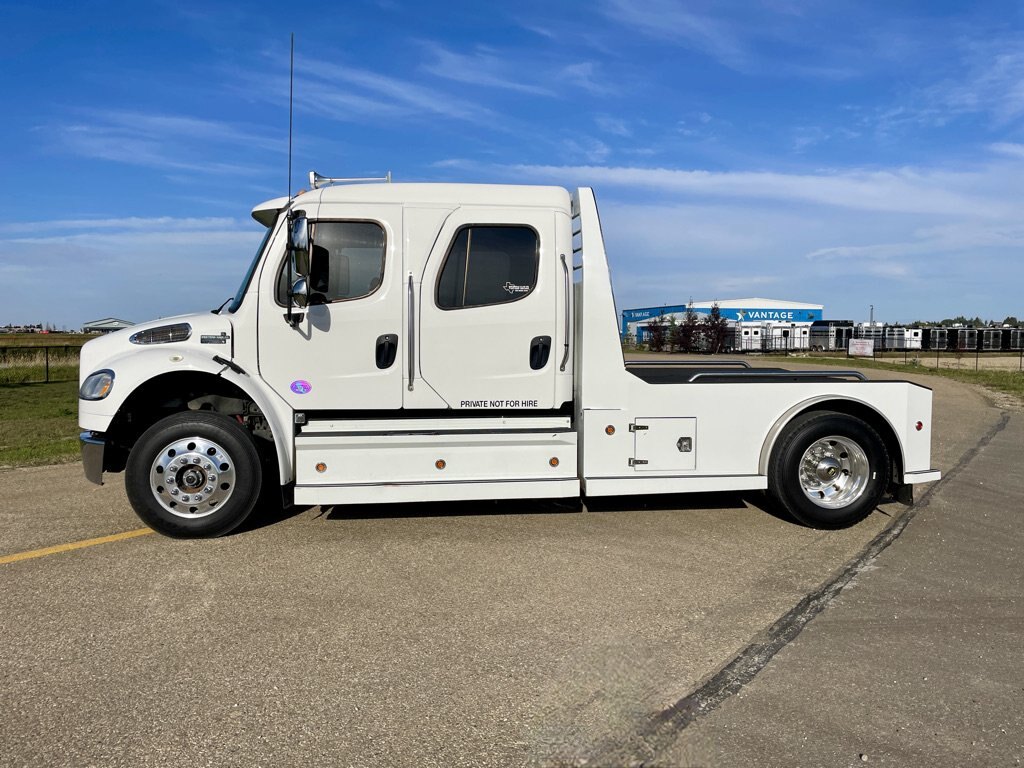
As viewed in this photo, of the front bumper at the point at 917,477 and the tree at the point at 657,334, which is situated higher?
the tree at the point at 657,334

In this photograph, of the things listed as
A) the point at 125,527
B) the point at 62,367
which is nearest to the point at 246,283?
the point at 125,527

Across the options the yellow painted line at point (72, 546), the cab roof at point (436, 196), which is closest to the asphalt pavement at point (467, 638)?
the yellow painted line at point (72, 546)

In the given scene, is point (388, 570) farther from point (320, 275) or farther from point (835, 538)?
point (835, 538)

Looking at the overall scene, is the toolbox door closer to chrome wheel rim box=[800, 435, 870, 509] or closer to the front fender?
chrome wheel rim box=[800, 435, 870, 509]

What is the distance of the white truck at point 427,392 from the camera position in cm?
537

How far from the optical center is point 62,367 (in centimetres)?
2586

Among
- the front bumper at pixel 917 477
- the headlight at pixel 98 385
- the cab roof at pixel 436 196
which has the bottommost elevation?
the front bumper at pixel 917 477

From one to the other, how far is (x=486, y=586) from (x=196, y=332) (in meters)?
2.93

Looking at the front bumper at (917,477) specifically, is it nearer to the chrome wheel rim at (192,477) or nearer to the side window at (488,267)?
the side window at (488,267)

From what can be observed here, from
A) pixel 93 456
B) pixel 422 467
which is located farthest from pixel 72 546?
pixel 422 467

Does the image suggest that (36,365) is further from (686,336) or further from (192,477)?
(686,336)

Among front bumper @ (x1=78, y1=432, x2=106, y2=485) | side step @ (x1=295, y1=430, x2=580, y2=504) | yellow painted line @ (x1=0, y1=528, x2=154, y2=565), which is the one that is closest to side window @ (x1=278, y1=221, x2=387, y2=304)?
side step @ (x1=295, y1=430, x2=580, y2=504)

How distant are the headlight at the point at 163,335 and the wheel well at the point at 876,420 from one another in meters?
4.86

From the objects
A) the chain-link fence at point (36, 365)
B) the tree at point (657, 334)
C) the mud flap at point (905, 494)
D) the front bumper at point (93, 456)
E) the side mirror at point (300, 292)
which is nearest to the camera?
the side mirror at point (300, 292)
